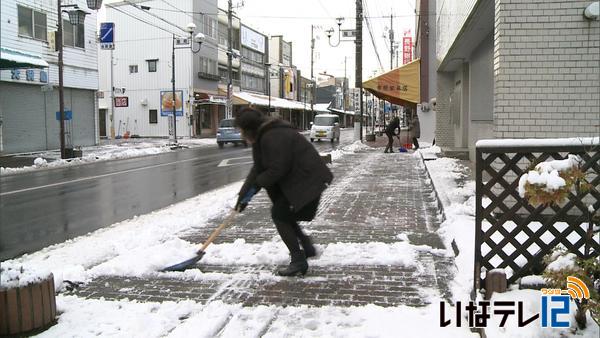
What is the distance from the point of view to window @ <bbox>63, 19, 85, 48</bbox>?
27.4 m

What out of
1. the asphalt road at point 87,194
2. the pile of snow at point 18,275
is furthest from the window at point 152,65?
the pile of snow at point 18,275

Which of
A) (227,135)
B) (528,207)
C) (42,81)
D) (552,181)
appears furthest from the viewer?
(227,135)

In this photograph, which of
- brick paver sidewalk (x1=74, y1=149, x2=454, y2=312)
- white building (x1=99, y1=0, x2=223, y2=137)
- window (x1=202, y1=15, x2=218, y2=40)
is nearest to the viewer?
brick paver sidewalk (x1=74, y1=149, x2=454, y2=312)

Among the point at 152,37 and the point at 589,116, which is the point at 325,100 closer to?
the point at 152,37

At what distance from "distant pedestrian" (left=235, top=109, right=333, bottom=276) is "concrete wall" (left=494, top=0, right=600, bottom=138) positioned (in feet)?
10.9

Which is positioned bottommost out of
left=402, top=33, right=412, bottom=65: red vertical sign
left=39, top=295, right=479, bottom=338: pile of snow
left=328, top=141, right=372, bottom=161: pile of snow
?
left=39, top=295, right=479, bottom=338: pile of snow

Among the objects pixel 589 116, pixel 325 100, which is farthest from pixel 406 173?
pixel 325 100

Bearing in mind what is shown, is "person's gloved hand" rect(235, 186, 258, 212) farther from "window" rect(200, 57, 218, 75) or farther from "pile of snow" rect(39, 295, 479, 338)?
"window" rect(200, 57, 218, 75)

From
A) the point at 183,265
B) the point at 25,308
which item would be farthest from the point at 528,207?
the point at 25,308

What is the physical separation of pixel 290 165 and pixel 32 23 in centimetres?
2423

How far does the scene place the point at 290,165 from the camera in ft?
15.9

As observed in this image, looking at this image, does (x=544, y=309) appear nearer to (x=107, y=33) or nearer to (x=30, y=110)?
(x=30, y=110)

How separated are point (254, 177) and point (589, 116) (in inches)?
178

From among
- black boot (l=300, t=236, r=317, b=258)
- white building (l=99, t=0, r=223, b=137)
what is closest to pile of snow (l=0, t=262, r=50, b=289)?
black boot (l=300, t=236, r=317, b=258)
